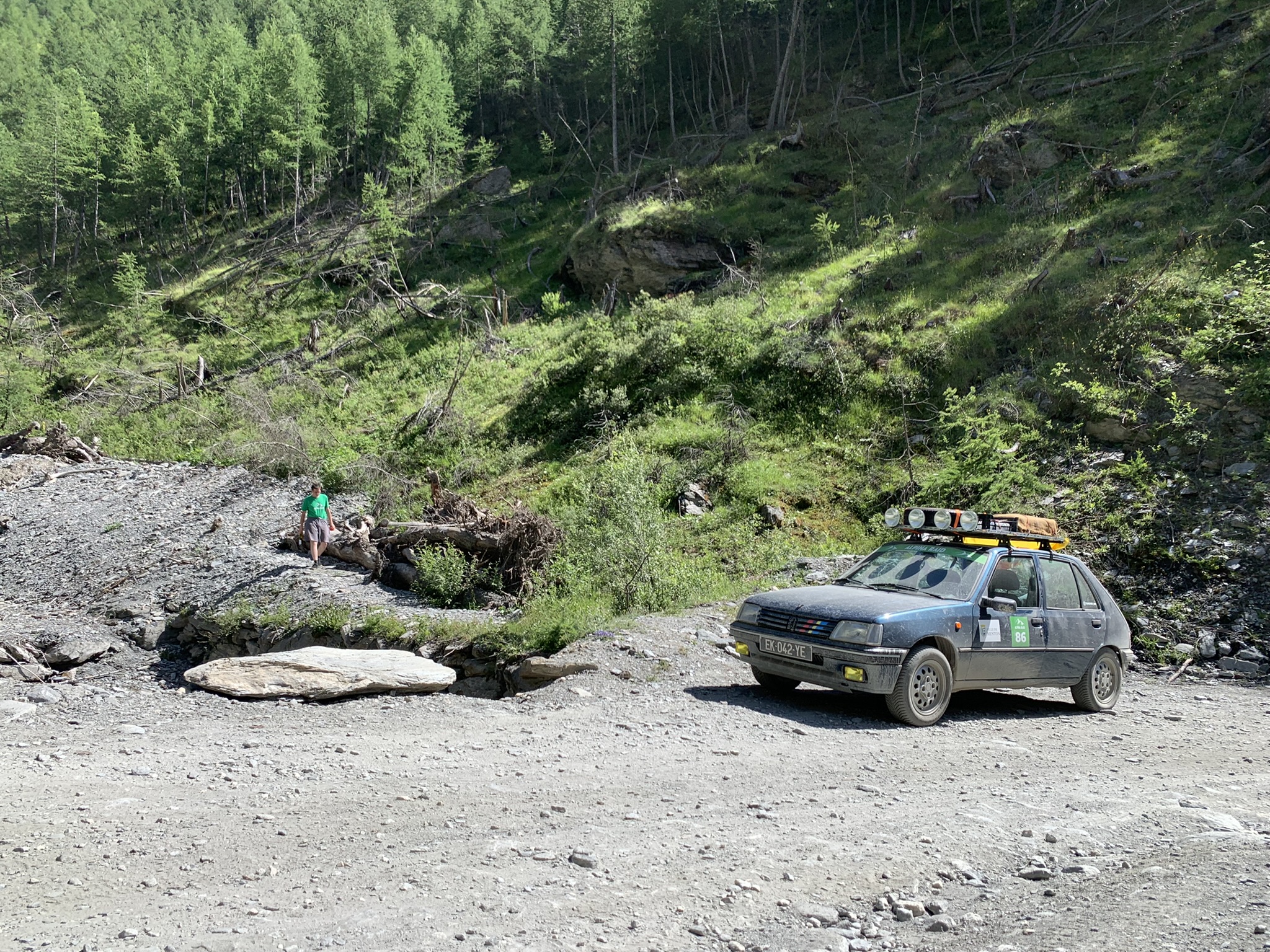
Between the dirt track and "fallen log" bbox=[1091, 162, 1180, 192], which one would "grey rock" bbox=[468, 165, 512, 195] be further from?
the dirt track

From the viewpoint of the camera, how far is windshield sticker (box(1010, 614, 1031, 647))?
7.79 meters

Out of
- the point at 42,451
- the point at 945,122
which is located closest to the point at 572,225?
the point at 945,122

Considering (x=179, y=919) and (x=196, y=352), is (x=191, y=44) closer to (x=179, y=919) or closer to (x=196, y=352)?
(x=196, y=352)

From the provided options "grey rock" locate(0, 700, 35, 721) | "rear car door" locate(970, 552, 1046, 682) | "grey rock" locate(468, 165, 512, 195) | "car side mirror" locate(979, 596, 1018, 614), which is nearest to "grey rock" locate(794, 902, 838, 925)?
"rear car door" locate(970, 552, 1046, 682)

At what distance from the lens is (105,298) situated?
144 ft

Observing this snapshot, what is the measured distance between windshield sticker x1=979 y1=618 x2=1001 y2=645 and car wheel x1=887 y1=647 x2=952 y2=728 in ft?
1.43

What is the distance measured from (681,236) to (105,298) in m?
32.3

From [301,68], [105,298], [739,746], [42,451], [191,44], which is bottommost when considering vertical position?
[739,746]

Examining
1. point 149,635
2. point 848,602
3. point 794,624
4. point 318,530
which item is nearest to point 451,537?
point 318,530

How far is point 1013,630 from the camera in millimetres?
7789

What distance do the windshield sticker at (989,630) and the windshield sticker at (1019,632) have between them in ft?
0.55

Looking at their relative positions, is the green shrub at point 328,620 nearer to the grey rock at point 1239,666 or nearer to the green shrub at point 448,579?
the green shrub at point 448,579

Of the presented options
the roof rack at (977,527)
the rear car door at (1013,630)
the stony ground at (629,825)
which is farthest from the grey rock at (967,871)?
the roof rack at (977,527)

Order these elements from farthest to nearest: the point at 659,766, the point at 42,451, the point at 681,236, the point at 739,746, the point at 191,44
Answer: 1. the point at 191,44
2. the point at 681,236
3. the point at 42,451
4. the point at 739,746
5. the point at 659,766
